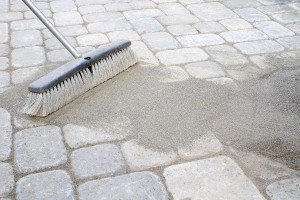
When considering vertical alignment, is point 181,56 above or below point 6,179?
above

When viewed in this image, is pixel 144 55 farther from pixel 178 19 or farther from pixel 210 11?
pixel 210 11

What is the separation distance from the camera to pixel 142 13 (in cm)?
459

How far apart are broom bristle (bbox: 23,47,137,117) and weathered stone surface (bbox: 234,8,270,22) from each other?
1.79m

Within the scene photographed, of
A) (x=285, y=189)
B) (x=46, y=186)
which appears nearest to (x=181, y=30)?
(x=285, y=189)

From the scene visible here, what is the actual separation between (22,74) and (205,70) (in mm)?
1640

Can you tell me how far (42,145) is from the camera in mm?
2455

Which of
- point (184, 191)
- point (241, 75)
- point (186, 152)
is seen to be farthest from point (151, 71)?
point (184, 191)

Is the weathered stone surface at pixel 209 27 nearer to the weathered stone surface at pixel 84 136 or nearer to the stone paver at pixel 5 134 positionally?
the weathered stone surface at pixel 84 136

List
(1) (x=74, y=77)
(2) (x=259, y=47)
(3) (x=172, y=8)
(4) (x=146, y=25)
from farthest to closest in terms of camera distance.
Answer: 1. (3) (x=172, y=8)
2. (4) (x=146, y=25)
3. (2) (x=259, y=47)
4. (1) (x=74, y=77)

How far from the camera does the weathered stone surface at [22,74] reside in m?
3.22

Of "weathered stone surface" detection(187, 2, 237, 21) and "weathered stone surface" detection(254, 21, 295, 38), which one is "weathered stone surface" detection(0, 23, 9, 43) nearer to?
"weathered stone surface" detection(187, 2, 237, 21)

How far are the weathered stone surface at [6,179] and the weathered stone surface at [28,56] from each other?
4.64ft

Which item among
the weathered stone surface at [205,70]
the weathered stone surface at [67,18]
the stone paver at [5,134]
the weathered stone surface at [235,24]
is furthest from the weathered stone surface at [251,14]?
the stone paver at [5,134]

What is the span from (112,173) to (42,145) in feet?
1.81
